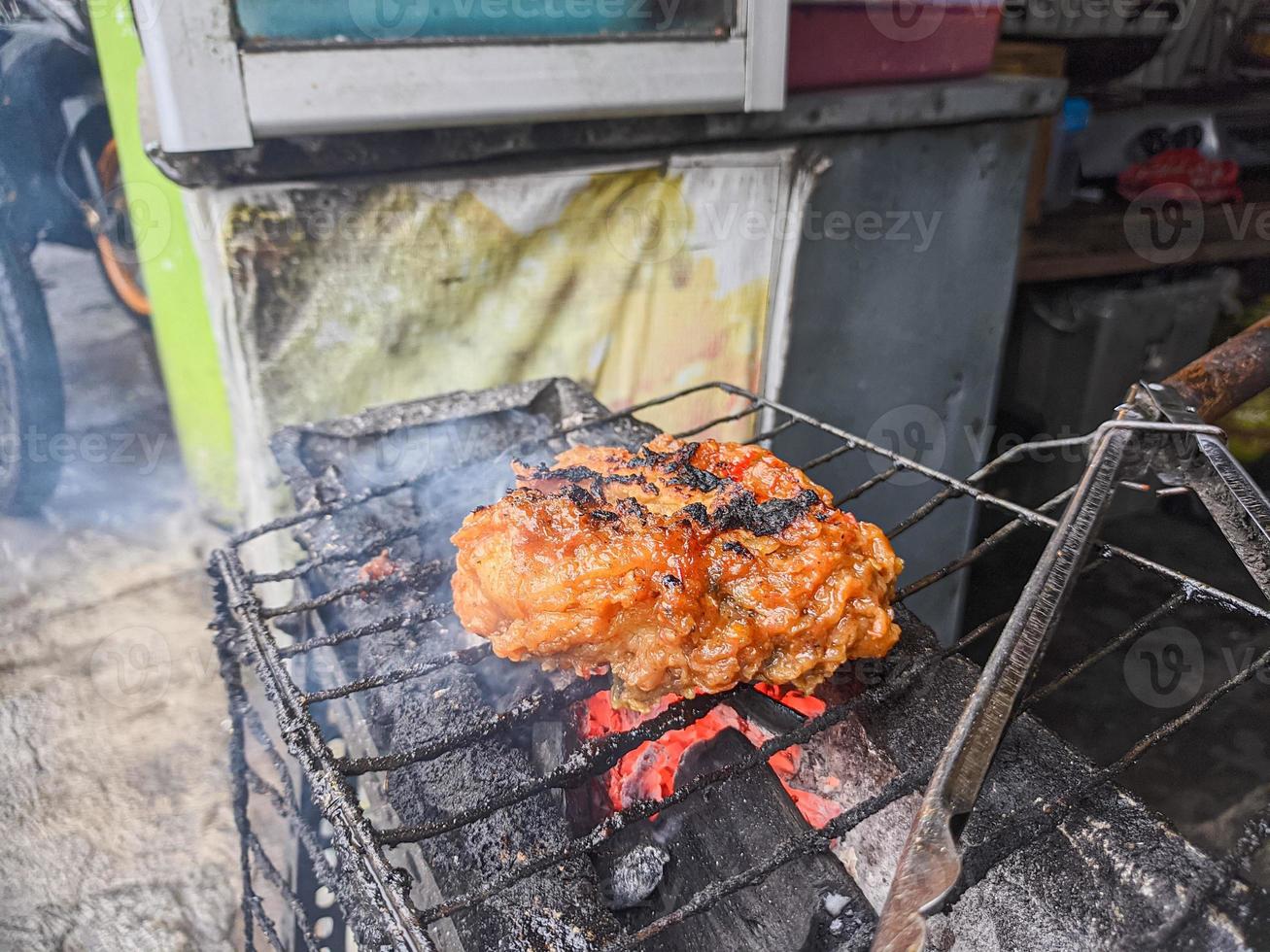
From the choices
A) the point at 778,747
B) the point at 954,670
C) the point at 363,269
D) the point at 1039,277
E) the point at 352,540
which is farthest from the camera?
the point at 1039,277

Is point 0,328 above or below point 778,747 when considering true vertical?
below

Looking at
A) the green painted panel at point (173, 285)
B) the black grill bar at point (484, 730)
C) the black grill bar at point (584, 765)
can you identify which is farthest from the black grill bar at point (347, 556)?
the green painted panel at point (173, 285)

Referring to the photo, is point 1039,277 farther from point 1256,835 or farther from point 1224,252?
point 1256,835

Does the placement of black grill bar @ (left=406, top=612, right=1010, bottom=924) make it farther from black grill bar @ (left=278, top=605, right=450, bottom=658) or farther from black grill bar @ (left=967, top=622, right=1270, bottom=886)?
black grill bar @ (left=278, top=605, right=450, bottom=658)

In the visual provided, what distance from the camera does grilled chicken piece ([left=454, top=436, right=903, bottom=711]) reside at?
5.73 ft

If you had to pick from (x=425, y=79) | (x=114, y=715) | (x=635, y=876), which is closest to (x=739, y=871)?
(x=635, y=876)

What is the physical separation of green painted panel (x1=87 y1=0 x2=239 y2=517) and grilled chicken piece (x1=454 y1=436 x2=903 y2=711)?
2.85 m

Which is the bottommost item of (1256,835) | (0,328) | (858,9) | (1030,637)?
(0,328)

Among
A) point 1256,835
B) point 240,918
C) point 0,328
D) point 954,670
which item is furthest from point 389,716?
point 0,328

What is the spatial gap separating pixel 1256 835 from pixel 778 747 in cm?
84

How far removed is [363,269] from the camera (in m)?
3.63

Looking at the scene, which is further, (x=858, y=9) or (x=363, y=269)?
(x=858, y=9)

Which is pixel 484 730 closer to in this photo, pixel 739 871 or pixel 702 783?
pixel 702 783

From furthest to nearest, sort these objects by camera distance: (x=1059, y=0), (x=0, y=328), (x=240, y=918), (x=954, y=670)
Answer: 1. (x=1059, y=0)
2. (x=0, y=328)
3. (x=240, y=918)
4. (x=954, y=670)
